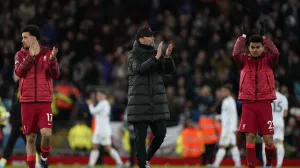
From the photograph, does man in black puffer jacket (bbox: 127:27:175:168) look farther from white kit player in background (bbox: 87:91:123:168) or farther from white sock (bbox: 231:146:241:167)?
white sock (bbox: 231:146:241:167)

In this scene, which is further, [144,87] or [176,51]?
[176,51]

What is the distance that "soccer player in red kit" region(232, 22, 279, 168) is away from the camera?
53.8 ft

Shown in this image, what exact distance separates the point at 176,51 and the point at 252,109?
14.6m

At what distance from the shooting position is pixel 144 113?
15.2 m

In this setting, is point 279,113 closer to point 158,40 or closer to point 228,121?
point 228,121

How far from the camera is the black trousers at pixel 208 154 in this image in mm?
25337

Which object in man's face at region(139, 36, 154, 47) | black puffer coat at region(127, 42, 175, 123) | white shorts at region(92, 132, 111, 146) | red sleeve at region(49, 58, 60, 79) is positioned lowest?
white shorts at region(92, 132, 111, 146)

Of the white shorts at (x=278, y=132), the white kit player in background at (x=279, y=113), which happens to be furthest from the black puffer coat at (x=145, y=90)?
the white shorts at (x=278, y=132)

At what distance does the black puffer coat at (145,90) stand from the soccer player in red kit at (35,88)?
61.3 inches

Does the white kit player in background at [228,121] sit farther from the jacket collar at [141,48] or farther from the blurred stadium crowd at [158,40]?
the jacket collar at [141,48]

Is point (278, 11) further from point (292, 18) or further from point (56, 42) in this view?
point (56, 42)

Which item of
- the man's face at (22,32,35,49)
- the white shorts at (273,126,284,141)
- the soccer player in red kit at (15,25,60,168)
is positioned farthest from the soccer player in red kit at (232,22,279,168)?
the white shorts at (273,126,284,141)

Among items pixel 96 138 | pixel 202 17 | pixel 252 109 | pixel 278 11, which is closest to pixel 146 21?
pixel 202 17

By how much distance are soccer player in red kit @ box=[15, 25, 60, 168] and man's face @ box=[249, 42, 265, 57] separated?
148 inches
